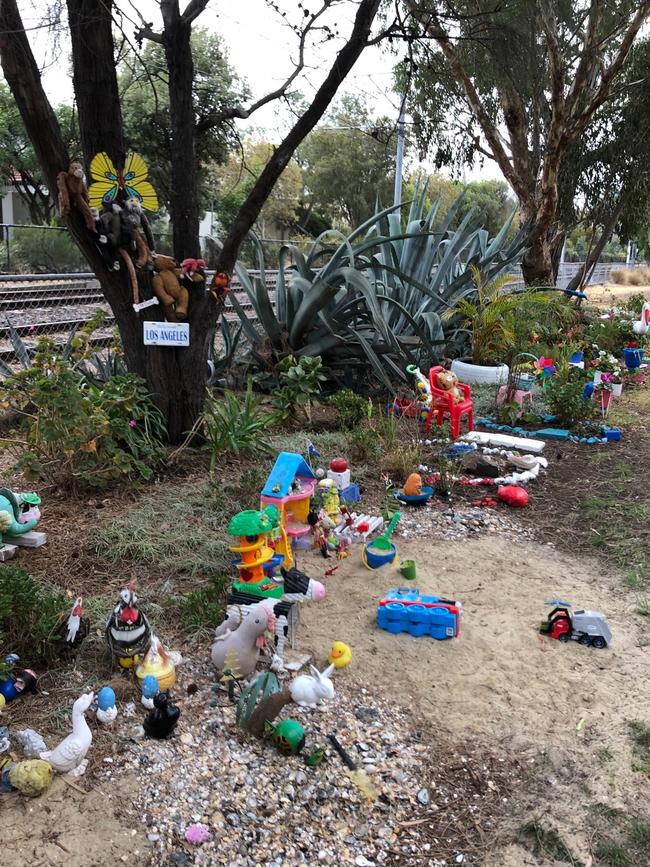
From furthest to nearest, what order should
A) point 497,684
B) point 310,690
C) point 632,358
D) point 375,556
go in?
point 632,358 → point 375,556 → point 497,684 → point 310,690

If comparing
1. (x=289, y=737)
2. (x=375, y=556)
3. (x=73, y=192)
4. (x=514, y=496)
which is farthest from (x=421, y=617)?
(x=73, y=192)

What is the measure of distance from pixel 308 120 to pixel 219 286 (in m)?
1.19

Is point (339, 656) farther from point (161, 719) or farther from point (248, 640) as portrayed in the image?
point (161, 719)

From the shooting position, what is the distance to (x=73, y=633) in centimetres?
256

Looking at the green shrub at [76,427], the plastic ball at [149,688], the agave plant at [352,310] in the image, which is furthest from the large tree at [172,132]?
the plastic ball at [149,688]

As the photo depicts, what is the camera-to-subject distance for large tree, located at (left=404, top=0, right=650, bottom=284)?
8898mm

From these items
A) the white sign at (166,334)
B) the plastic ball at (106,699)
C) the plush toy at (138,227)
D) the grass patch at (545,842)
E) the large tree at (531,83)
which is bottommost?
the grass patch at (545,842)

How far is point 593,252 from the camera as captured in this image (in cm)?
1490

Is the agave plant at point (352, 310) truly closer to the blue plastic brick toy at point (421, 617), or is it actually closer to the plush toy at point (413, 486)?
the plush toy at point (413, 486)

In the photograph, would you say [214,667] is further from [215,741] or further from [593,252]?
[593,252]

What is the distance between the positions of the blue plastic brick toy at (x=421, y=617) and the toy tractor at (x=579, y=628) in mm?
394

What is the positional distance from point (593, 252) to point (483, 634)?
13.7 m

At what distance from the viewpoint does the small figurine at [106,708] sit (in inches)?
90.8

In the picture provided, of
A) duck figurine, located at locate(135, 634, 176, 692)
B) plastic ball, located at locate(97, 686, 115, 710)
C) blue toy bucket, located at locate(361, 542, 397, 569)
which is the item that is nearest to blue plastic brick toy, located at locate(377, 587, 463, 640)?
blue toy bucket, located at locate(361, 542, 397, 569)
